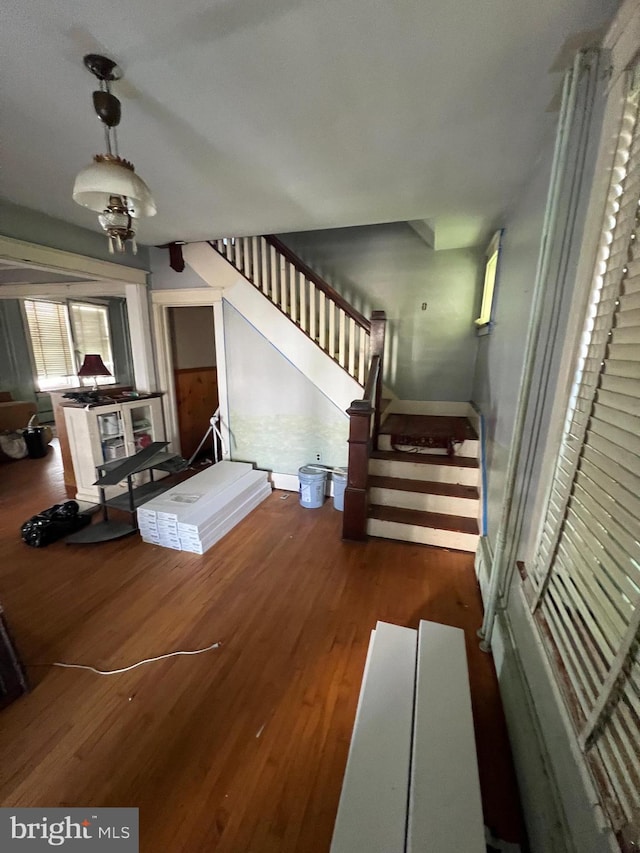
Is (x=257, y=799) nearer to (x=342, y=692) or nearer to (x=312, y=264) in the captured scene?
(x=342, y=692)

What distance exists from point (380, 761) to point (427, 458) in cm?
231

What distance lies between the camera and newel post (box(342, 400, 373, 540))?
247cm

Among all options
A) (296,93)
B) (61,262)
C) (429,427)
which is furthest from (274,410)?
(296,93)

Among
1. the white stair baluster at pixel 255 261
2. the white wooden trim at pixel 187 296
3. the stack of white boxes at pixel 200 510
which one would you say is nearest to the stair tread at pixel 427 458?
the stack of white boxes at pixel 200 510

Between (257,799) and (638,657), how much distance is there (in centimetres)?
131

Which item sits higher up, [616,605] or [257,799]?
[616,605]

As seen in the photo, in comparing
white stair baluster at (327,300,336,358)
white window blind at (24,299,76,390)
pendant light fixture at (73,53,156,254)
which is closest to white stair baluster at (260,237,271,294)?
white stair baluster at (327,300,336,358)

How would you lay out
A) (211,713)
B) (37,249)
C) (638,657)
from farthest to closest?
(37,249) < (211,713) < (638,657)

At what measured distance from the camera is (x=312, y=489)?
127 inches

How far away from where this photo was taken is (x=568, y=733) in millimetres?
864

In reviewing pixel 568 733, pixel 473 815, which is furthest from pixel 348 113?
pixel 473 815

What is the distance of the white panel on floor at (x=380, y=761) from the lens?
33.3 inches

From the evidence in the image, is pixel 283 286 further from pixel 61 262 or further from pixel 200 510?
pixel 200 510

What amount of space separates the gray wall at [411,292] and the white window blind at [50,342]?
4.39m
